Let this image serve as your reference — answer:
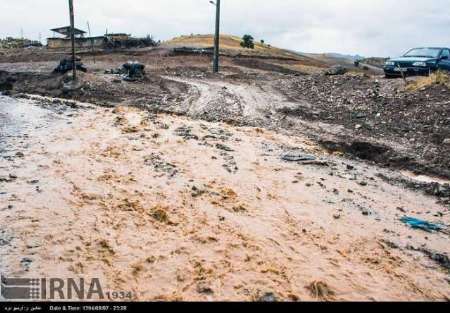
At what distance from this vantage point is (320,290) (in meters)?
3.84

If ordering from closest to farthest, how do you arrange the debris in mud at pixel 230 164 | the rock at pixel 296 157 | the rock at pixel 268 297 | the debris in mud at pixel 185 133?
the rock at pixel 268 297
the debris in mud at pixel 230 164
the rock at pixel 296 157
the debris in mud at pixel 185 133

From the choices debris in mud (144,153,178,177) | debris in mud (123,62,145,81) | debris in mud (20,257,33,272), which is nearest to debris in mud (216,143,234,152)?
debris in mud (144,153,178,177)

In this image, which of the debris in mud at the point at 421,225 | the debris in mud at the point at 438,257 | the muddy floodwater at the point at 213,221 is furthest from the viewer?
the debris in mud at the point at 421,225

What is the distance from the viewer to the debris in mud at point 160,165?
22.5ft

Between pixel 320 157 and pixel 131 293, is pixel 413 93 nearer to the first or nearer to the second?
pixel 320 157

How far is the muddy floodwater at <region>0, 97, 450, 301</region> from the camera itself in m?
3.90

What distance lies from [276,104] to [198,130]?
4.68 meters

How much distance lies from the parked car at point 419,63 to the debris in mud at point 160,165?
35.8 feet

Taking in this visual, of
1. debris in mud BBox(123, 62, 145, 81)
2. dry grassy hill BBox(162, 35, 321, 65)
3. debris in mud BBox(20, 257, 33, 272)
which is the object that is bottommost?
debris in mud BBox(20, 257, 33, 272)

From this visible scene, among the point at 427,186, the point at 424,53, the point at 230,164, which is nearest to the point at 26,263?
the point at 230,164

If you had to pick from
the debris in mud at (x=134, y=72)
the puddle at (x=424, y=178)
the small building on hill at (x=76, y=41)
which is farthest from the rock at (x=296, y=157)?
the small building on hill at (x=76, y=41)

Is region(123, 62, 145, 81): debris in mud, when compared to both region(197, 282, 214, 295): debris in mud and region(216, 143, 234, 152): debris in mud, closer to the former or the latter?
region(216, 143, 234, 152): debris in mud

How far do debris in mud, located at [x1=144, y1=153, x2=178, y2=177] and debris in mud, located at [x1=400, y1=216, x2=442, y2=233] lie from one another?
3.72 metres

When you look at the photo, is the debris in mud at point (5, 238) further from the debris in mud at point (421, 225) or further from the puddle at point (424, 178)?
the puddle at point (424, 178)
